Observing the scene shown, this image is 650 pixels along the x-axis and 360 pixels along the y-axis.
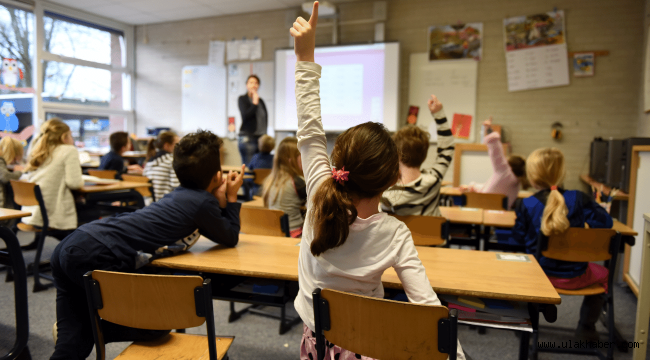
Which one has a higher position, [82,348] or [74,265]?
[74,265]

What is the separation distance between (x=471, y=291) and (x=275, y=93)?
18.2 ft

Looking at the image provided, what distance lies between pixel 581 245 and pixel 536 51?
152 inches

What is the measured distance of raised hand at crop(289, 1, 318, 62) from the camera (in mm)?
1051

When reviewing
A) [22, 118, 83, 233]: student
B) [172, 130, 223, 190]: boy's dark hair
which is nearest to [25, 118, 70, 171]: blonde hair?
[22, 118, 83, 233]: student

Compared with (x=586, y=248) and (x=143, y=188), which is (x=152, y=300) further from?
(x=143, y=188)

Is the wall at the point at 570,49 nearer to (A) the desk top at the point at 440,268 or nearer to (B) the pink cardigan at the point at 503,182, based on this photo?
(B) the pink cardigan at the point at 503,182

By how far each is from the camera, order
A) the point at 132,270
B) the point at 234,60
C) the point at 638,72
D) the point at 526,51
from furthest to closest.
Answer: the point at 234,60
the point at 526,51
the point at 638,72
the point at 132,270

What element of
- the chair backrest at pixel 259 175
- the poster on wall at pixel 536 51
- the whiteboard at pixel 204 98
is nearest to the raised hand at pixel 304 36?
the chair backrest at pixel 259 175

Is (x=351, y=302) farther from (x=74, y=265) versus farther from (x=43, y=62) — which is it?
(x=43, y=62)

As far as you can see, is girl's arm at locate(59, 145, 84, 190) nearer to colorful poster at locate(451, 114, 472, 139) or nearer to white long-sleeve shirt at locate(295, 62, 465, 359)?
white long-sleeve shirt at locate(295, 62, 465, 359)

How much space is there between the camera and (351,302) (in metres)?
1.01

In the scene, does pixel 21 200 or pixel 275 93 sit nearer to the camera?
pixel 21 200

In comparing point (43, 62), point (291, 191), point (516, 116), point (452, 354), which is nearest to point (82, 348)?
point (452, 354)

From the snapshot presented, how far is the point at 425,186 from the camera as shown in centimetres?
213
